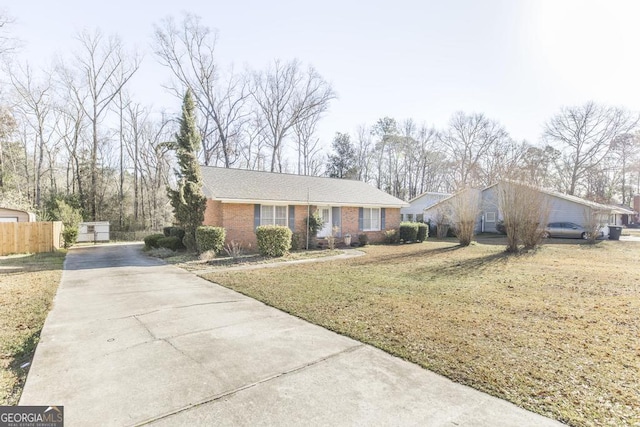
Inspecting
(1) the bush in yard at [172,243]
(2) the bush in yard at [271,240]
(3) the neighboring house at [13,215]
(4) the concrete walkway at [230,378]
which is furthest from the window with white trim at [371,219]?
(3) the neighboring house at [13,215]

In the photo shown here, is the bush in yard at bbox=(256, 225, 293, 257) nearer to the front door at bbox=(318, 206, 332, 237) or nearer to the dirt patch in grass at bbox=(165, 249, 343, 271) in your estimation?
the dirt patch in grass at bbox=(165, 249, 343, 271)

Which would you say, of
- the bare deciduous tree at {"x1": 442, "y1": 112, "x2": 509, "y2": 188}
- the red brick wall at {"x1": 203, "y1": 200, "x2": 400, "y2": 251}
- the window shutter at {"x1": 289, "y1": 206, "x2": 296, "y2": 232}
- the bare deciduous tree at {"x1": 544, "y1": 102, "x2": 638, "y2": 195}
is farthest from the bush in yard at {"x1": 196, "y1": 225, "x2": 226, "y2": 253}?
the bare deciduous tree at {"x1": 544, "y1": 102, "x2": 638, "y2": 195}

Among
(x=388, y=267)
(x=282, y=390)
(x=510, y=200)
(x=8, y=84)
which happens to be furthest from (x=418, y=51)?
(x=8, y=84)

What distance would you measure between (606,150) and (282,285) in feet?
142

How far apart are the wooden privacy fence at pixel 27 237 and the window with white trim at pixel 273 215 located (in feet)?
37.2

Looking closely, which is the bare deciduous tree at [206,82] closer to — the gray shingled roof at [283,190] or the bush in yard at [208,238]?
the gray shingled roof at [283,190]

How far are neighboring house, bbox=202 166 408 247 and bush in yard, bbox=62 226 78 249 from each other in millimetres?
11026

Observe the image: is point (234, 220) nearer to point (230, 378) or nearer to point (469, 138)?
point (230, 378)

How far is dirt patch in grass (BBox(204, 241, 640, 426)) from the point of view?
3.32 m

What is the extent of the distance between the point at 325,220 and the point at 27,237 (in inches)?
607

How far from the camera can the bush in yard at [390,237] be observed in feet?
66.1

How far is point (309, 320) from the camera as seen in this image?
5.59 metres

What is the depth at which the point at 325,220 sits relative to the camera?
1831cm

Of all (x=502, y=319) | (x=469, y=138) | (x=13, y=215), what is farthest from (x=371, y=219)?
(x=469, y=138)
